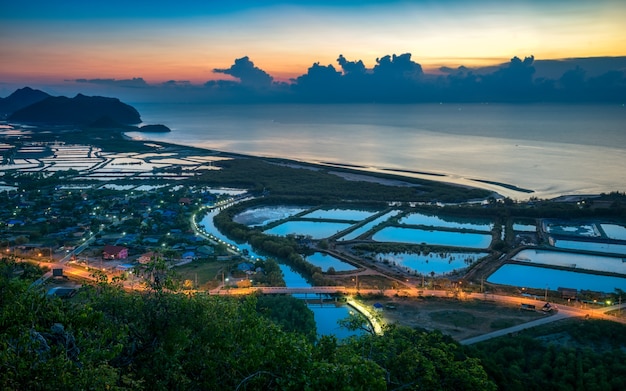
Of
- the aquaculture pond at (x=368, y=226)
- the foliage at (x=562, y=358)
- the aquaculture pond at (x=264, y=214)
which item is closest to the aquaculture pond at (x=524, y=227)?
the aquaculture pond at (x=368, y=226)

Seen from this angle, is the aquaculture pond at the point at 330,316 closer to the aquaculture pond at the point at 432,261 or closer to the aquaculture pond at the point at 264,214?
the aquaculture pond at the point at 432,261

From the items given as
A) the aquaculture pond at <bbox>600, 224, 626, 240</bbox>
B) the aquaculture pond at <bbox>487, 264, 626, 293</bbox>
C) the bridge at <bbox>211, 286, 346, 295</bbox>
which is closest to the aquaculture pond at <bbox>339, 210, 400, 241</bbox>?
the bridge at <bbox>211, 286, 346, 295</bbox>

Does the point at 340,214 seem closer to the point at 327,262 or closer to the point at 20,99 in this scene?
the point at 327,262

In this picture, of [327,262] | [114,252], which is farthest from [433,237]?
[114,252]

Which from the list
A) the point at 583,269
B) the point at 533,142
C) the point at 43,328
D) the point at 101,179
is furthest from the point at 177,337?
the point at 533,142

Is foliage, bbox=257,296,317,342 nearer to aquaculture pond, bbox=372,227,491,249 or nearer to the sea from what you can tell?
aquaculture pond, bbox=372,227,491,249

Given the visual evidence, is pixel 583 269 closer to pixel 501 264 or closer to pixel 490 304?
pixel 501 264
